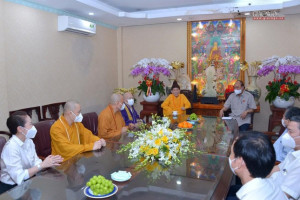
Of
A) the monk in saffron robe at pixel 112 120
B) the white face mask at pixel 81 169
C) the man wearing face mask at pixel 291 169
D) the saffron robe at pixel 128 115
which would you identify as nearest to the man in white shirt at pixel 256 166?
the man wearing face mask at pixel 291 169

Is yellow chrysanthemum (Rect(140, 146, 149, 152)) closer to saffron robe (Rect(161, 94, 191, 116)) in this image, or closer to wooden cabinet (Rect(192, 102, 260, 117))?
saffron robe (Rect(161, 94, 191, 116))

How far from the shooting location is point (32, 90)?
441 centimetres

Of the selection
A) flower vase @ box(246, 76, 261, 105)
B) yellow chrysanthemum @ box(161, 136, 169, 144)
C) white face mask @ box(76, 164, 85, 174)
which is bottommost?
white face mask @ box(76, 164, 85, 174)

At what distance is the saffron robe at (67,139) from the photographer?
8.30ft

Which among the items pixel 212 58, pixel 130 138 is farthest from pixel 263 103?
pixel 130 138

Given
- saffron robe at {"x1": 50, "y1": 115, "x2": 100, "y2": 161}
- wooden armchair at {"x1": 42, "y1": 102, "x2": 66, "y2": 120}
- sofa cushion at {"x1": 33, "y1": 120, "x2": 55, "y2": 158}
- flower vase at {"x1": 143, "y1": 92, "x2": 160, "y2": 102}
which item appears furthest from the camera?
flower vase at {"x1": 143, "y1": 92, "x2": 160, "y2": 102}

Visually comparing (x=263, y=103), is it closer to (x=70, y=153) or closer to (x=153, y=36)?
(x=153, y=36)

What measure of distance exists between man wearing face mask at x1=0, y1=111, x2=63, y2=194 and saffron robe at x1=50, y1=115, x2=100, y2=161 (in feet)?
0.86

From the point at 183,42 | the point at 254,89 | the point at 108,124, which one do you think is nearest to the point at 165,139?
the point at 108,124

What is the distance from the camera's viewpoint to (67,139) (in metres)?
2.69

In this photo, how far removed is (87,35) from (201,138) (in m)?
3.77

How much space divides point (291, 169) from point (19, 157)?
6.80 ft

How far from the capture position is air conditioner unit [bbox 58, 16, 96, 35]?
477 centimetres

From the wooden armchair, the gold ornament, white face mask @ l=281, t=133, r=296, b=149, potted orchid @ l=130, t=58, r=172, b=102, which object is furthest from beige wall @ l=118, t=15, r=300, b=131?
white face mask @ l=281, t=133, r=296, b=149
